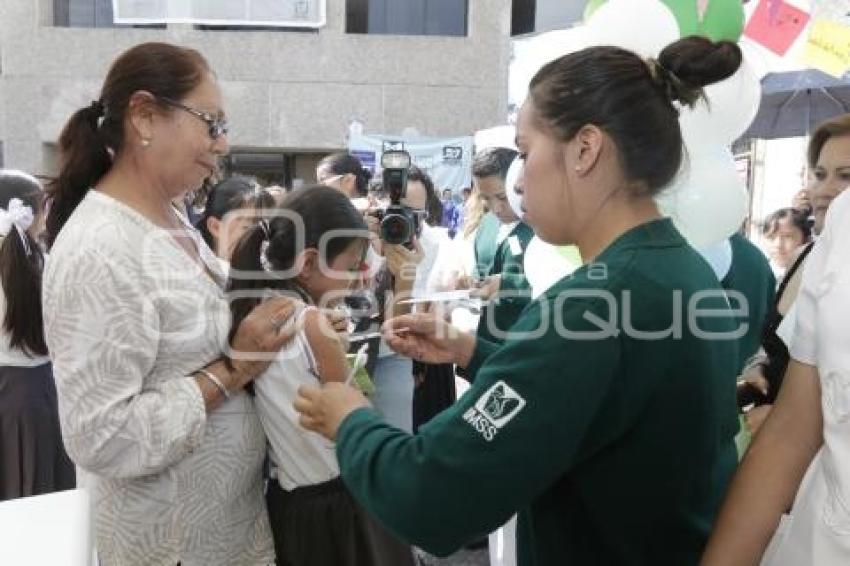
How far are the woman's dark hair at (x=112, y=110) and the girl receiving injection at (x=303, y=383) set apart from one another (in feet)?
1.08

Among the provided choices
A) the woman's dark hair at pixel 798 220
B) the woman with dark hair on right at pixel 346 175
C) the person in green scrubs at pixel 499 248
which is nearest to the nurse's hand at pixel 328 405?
the person in green scrubs at pixel 499 248

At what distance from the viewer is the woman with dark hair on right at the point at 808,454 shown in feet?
2.86

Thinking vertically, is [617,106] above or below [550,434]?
above

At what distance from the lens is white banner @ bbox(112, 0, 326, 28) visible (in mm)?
9766

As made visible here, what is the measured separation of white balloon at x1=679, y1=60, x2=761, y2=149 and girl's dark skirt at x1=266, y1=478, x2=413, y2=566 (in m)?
1.22

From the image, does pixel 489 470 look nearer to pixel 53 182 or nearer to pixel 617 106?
pixel 617 106

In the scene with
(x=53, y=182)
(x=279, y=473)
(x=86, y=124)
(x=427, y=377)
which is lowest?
(x=427, y=377)

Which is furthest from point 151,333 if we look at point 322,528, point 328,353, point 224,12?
point 224,12

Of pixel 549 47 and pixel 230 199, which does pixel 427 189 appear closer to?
pixel 230 199

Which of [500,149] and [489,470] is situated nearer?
[489,470]

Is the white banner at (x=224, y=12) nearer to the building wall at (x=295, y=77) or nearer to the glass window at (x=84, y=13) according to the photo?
the building wall at (x=295, y=77)

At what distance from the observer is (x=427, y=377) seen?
3.35 meters

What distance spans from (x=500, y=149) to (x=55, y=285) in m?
2.46

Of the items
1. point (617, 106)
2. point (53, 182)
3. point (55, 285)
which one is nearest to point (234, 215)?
point (53, 182)
